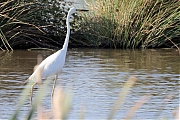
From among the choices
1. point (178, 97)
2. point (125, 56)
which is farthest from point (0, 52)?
point (178, 97)

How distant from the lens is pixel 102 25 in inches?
519

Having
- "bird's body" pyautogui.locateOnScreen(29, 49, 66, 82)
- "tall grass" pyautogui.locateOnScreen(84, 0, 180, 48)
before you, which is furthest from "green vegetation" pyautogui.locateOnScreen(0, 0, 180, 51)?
"bird's body" pyautogui.locateOnScreen(29, 49, 66, 82)

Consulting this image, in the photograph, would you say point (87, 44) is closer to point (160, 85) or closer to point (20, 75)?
point (20, 75)

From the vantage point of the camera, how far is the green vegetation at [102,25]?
12.7 m

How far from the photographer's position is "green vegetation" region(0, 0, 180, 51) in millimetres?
12672

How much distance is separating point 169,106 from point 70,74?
313cm

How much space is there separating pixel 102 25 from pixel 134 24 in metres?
0.79

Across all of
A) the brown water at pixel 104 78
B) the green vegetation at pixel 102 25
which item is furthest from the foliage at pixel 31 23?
the brown water at pixel 104 78

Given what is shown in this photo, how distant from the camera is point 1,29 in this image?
40.8 feet

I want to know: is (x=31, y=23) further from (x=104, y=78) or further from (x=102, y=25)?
(x=104, y=78)

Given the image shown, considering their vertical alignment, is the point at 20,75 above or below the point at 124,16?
below

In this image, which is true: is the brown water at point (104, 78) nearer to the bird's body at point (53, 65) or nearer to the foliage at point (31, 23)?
the bird's body at point (53, 65)

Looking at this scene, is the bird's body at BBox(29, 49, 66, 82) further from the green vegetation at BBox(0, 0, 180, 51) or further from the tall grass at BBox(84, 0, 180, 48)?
the tall grass at BBox(84, 0, 180, 48)

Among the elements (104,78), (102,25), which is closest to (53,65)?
(104,78)
